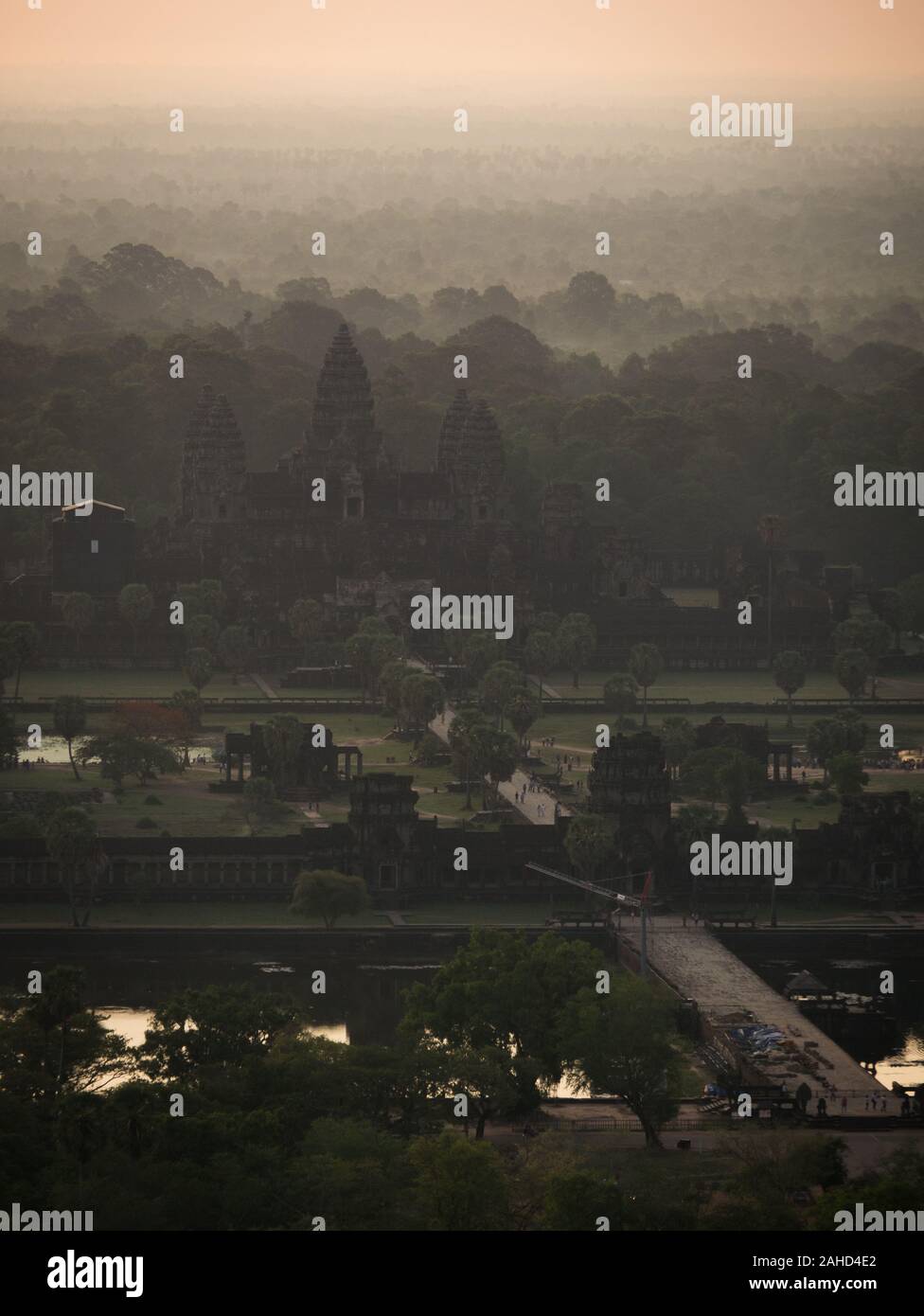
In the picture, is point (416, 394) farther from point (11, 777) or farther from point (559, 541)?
point (11, 777)

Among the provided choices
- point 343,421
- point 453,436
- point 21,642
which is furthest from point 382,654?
point 453,436

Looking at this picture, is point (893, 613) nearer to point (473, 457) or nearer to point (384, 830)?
point (473, 457)

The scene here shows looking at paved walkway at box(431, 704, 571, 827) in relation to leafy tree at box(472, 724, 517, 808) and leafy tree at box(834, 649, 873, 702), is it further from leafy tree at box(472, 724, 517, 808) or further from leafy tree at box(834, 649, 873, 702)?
leafy tree at box(834, 649, 873, 702)

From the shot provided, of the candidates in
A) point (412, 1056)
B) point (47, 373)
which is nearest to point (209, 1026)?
point (412, 1056)

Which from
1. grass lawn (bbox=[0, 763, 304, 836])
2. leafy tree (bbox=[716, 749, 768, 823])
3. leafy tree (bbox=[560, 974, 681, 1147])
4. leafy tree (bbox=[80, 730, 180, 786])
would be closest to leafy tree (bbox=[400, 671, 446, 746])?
grass lawn (bbox=[0, 763, 304, 836])

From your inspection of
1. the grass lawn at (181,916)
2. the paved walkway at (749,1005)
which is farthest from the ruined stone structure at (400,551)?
the paved walkway at (749,1005)

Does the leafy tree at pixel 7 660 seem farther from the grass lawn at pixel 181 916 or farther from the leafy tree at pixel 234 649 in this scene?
the grass lawn at pixel 181 916
